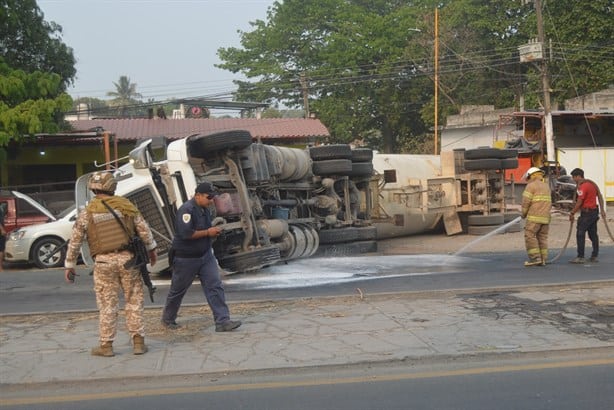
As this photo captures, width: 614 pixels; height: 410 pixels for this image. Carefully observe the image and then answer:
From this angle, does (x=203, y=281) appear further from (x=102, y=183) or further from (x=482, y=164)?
(x=482, y=164)

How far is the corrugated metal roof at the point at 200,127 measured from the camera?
1191 inches

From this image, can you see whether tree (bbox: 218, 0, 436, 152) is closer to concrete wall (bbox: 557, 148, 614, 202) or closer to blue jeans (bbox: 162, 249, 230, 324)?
concrete wall (bbox: 557, 148, 614, 202)

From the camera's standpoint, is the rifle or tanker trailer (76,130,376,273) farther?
tanker trailer (76,130,376,273)

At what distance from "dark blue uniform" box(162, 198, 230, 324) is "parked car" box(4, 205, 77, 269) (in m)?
8.19

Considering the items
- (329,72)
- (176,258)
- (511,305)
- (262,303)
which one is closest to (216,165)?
(262,303)

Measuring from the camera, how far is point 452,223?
60.1ft

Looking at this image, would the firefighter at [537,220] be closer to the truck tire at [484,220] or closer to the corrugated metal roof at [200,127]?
the truck tire at [484,220]

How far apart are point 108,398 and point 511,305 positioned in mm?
4732

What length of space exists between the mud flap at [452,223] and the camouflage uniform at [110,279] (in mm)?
12807

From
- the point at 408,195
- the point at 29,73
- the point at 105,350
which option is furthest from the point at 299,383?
the point at 29,73

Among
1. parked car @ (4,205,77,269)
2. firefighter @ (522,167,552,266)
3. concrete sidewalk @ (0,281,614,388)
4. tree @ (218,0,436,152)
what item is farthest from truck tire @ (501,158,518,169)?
tree @ (218,0,436,152)

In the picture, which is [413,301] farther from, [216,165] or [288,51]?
[288,51]

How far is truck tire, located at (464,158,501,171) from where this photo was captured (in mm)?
17641

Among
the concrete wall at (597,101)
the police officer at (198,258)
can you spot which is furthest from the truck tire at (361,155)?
the concrete wall at (597,101)
